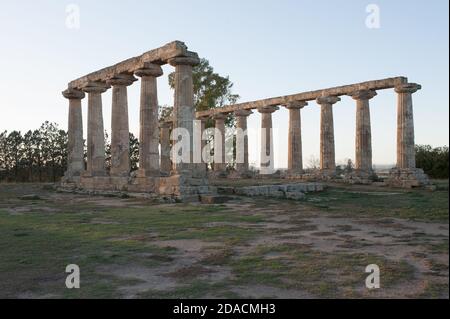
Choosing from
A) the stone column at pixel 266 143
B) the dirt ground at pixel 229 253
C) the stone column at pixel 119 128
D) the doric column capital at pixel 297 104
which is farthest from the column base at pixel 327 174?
the dirt ground at pixel 229 253

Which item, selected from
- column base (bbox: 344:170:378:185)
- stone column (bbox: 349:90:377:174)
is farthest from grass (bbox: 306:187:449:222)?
stone column (bbox: 349:90:377:174)

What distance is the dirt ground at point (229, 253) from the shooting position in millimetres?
6434

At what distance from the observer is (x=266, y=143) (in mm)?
41312

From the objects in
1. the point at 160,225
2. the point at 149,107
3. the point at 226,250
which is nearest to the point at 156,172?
the point at 149,107

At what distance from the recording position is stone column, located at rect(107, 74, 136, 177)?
26.4 m

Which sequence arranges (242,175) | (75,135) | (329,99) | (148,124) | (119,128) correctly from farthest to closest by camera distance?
1. (242,175)
2. (329,99)
3. (75,135)
4. (119,128)
5. (148,124)

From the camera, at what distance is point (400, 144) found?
3048cm

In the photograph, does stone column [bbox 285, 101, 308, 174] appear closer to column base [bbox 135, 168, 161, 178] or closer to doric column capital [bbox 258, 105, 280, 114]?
doric column capital [bbox 258, 105, 280, 114]

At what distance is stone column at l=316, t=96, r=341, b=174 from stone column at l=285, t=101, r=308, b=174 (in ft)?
7.99

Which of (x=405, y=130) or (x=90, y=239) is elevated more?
(x=405, y=130)

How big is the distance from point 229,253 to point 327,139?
28851 millimetres

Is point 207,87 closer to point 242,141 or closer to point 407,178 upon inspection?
point 242,141

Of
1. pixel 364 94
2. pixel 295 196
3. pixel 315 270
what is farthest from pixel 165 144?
pixel 315 270

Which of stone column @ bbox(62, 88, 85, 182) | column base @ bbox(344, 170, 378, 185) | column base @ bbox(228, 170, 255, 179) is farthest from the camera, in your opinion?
column base @ bbox(228, 170, 255, 179)
